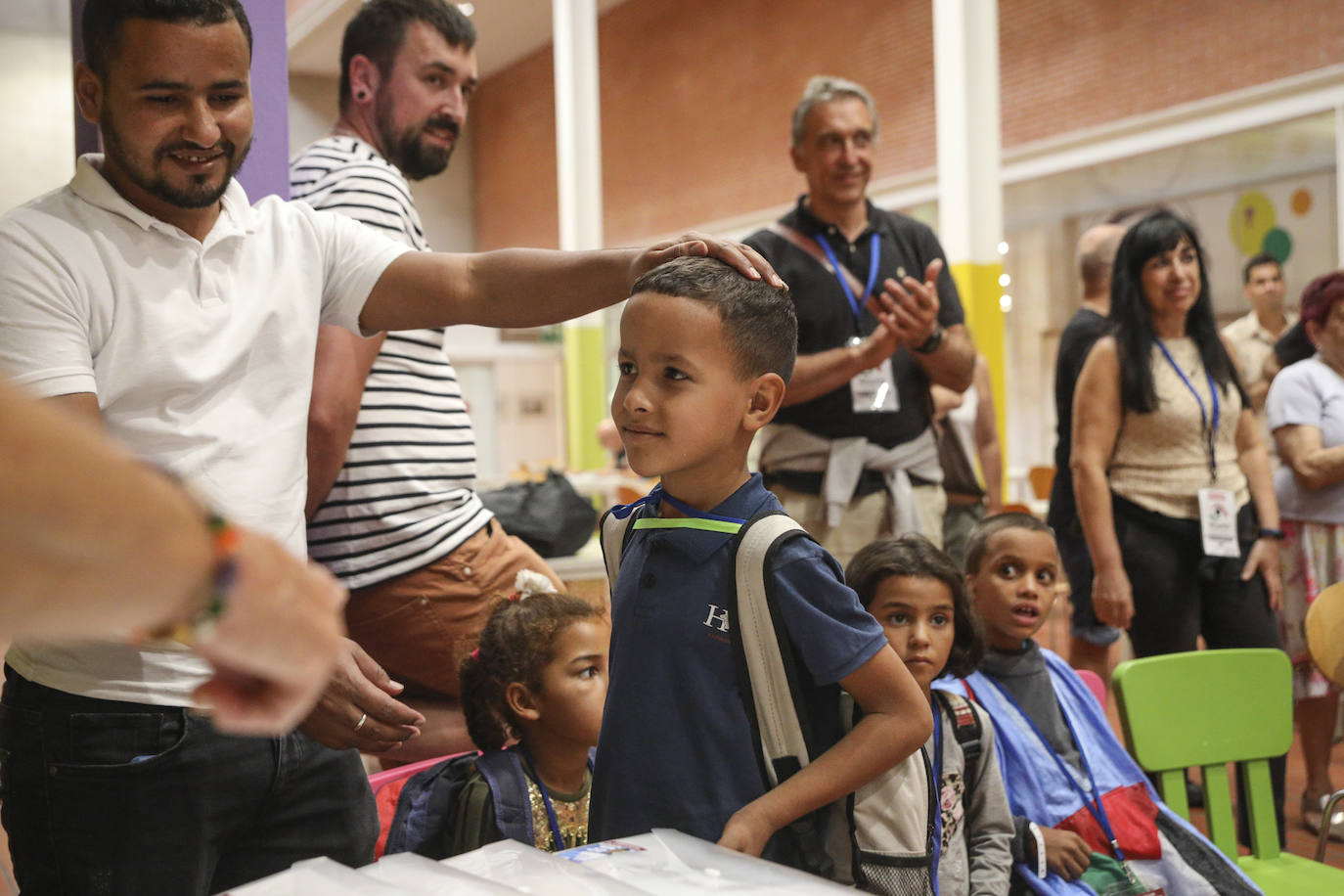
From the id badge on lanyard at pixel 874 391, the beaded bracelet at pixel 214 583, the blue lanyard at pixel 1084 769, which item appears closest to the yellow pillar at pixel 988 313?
the id badge on lanyard at pixel 874 391

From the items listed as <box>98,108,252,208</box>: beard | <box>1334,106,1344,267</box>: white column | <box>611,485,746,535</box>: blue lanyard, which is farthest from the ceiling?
<box>611,485,746,535</box>: blue lanyard

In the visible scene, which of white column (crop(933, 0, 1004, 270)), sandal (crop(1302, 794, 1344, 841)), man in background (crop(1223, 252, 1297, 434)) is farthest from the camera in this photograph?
white column (crop(933, 0, 1004, 270))

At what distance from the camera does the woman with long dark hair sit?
335 cm

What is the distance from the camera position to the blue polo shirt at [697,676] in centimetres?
138

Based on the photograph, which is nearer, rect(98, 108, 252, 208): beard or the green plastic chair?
rect(98, 108, 252, 208): beard

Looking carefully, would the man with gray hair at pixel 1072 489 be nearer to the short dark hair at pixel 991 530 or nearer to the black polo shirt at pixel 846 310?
the black polo shirt at pixel 846 310

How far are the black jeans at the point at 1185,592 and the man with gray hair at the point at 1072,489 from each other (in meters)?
0.27

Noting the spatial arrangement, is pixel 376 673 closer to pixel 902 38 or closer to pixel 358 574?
pixel 358 574

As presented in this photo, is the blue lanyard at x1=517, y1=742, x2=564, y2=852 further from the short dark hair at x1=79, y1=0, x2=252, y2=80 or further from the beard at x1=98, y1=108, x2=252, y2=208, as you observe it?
the short dark hair at x1=79, y1=0, x2=252, y2=80

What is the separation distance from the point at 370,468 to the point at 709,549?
0.88 m

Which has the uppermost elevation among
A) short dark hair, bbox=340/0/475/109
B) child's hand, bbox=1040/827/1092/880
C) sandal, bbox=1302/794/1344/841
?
short dark hair, bbox=340/0/475/109

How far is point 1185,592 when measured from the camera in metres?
3.38

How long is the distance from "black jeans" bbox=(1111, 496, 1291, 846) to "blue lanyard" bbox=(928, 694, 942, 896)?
1.63m

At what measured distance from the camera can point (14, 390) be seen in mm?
533
